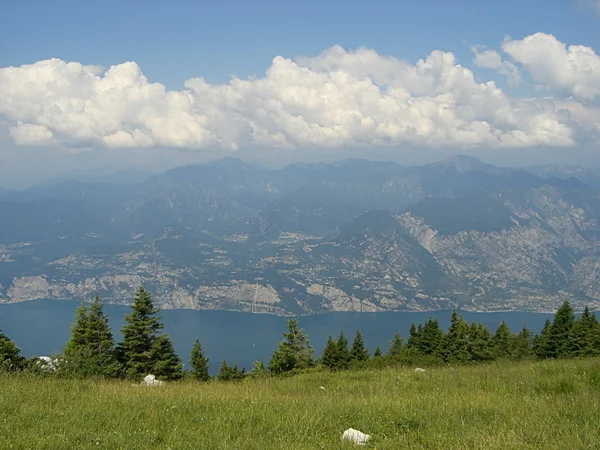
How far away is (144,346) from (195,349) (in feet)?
98.7

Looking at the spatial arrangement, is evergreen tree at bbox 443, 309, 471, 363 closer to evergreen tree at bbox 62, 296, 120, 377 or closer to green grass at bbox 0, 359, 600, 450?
evergreen tree at bbox 62, 296, 120, 377

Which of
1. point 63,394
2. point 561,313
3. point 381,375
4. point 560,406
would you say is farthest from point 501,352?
point 63,394

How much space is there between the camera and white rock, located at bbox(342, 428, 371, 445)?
7.05m

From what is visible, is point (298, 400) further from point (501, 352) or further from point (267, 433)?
point (501, 352)

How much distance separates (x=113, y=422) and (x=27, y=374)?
21.3 feet

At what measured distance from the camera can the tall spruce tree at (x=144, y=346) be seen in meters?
32.2

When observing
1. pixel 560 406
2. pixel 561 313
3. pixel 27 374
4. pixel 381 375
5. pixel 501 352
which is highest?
pixel 560 406

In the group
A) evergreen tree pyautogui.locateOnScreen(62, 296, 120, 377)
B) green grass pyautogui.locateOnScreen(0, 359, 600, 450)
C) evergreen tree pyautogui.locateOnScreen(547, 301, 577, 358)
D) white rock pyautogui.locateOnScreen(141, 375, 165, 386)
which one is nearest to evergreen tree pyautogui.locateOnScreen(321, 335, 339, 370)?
evergreen tree pyautogui.locateOnScreen(547, 301, 577, 358)

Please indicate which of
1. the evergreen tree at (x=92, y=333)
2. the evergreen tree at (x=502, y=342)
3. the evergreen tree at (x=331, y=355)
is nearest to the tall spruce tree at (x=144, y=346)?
the evergreen tree at (x=92, y=333)

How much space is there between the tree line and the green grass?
4779 millimetres

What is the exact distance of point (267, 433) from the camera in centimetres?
752

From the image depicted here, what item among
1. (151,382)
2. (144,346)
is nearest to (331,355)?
(144,346)

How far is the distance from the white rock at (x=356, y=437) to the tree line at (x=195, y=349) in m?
9.92

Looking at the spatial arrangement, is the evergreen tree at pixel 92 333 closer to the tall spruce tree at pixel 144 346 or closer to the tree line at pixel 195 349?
the tree line at pixel 195 349
